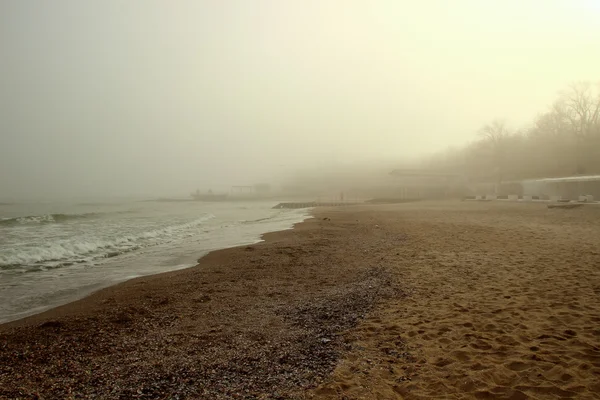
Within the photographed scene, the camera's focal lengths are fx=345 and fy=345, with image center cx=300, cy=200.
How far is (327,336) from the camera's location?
500cm

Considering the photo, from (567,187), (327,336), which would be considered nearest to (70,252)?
(327,336)

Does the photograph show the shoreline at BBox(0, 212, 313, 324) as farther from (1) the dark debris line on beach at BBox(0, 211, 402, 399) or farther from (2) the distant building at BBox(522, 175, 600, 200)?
(2) the distant building at BBox(522, 175, 600, 200)

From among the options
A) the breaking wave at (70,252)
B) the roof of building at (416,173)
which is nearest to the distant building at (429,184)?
the roof of building at (416,173)

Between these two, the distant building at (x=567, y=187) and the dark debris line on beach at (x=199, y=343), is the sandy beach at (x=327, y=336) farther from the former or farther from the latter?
the distant building at (x=567, y=187)

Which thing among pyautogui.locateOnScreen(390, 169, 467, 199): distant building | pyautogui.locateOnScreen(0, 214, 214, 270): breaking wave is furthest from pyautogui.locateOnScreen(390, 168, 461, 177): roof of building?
pyautogui.locateOnScreen(0, 214, 214, 270): breaking wave

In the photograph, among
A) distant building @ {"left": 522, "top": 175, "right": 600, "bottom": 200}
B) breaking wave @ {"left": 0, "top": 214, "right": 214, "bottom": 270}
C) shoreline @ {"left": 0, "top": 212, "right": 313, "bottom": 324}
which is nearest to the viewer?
shoreline @ {"left": 0, "top": 212, "right": 313, "bottom": 324}

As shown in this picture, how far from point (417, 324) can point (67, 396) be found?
4.59 meters

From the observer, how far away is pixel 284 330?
5.25 m

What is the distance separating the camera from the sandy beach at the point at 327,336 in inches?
144

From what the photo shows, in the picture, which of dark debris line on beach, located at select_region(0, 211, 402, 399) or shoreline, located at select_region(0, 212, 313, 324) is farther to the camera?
shoreline, located at select_region(0, 212, 313, 324)

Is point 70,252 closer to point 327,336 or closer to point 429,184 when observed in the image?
point 327,336

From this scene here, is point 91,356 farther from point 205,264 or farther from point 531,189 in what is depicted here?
point 531,189

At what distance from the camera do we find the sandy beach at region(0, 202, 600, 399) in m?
3.66

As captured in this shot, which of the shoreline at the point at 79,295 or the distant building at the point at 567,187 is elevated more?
the distant building at the point at 567,187
